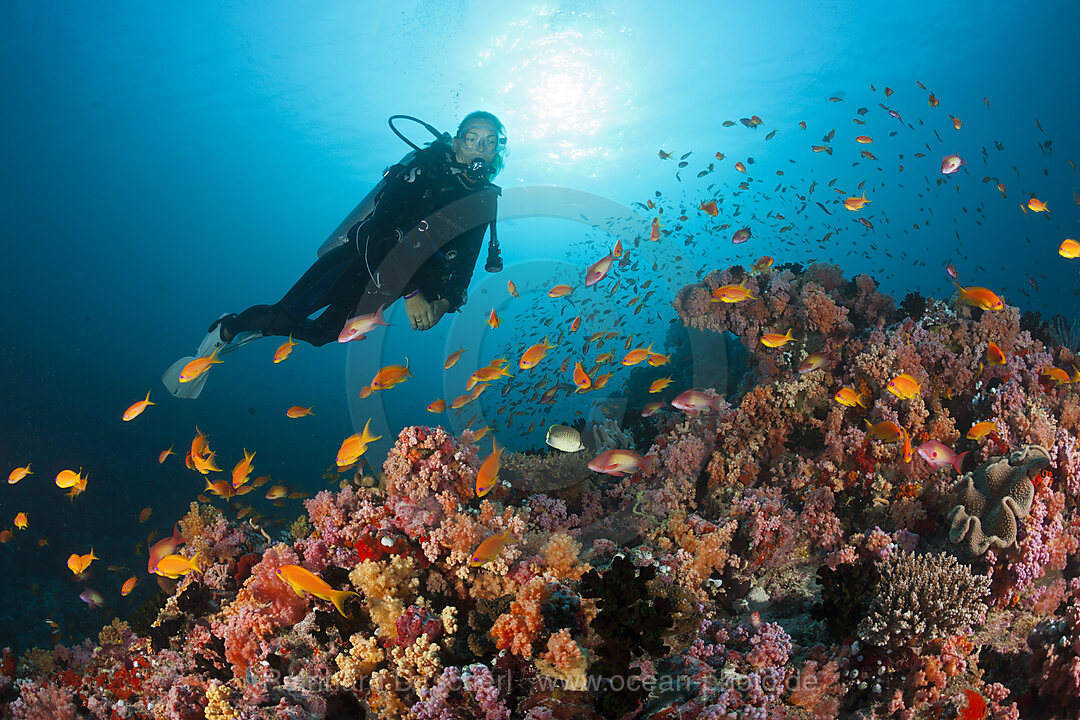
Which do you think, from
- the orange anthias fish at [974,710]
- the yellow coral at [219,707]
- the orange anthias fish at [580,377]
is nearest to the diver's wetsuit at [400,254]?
the orange anthias fish at [580,377]

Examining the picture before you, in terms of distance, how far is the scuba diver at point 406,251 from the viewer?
6734mm

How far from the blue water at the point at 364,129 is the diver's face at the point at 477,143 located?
154 inches

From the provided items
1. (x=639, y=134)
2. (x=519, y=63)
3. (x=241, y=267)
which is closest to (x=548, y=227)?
(x=639, y=134)

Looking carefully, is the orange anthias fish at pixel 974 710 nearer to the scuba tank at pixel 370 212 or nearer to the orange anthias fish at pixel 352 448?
the orange anthias fish at pixel 352 448

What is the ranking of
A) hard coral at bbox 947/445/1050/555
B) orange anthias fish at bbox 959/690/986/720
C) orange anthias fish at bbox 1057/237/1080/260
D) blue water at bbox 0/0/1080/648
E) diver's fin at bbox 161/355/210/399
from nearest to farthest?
orange anthias fish at bbox 959/690/986/720 < hard coral at bbox 947/445/1050/555 < orange anthias fish at bbox 1057/237/1080/260 < diver's fin at bbox 161/355/210/399 < blue water at bbox 0/0/1080/648

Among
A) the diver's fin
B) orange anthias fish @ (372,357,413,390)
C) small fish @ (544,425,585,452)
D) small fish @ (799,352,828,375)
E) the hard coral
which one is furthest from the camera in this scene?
the diver's fin

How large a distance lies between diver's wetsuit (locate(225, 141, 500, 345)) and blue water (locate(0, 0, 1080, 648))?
7.66ft

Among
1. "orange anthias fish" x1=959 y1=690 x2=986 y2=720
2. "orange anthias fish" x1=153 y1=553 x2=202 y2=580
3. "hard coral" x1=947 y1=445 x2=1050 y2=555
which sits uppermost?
"orange anthias fish" x1=153 y1=553 x2=202 y2=580

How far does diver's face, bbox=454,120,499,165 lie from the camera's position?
7141 mm

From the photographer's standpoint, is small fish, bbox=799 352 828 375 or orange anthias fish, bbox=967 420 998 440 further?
small fish, bbox=799 352 828 375

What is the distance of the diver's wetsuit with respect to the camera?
22.0 feet

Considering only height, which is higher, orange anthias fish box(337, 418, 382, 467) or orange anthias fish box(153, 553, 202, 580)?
orange anthias fish box(337, 418, 382, 467)

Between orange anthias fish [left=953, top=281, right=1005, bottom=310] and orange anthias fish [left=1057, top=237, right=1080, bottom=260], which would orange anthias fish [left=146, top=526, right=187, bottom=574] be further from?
orange anthias fish [left=1057, top=237, right=1080, bottom=260]

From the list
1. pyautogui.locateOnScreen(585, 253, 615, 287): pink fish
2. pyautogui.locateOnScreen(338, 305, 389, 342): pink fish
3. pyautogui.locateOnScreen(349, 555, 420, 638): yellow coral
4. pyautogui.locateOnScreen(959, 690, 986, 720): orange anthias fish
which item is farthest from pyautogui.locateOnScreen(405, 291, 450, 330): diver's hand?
pyautogui.locateOnScreen(959, 690, 986, 720): orange anthias fish
